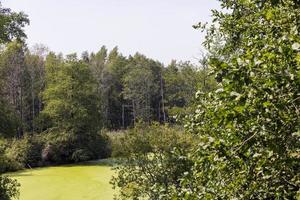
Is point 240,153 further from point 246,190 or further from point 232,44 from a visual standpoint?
point 232,44

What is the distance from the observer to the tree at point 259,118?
9.18 ft

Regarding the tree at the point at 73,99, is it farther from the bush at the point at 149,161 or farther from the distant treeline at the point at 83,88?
the bush at the point at 149,161

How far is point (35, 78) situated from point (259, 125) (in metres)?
47.7

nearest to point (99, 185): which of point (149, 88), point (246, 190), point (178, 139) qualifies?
point (178, 139)

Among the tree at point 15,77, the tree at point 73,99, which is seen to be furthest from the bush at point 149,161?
the tree at point 15,77

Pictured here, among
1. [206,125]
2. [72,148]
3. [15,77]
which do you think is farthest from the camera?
[15,77]

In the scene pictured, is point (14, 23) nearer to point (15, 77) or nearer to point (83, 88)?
point (83, 88)

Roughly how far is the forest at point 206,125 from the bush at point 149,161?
33mm

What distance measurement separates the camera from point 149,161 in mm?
13078

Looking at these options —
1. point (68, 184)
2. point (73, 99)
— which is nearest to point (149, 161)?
point (68, 184)

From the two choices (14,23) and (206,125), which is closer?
(206,125)

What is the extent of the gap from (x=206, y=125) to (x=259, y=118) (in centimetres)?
149

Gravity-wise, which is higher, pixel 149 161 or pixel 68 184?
pixel 149 161

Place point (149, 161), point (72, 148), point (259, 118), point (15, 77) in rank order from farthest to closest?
point (15, 77) < point (72, 148) < point (149, 161) < point (259, 118)
